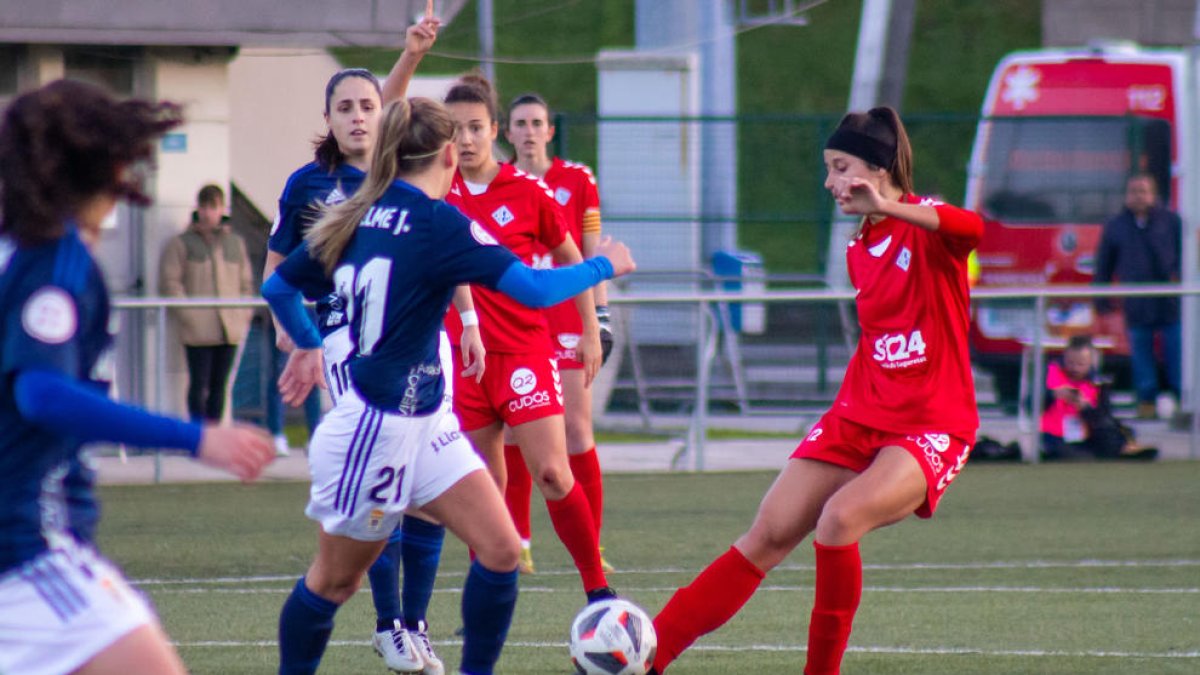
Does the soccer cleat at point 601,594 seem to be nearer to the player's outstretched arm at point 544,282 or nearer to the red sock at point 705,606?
the red sock at point 705,606

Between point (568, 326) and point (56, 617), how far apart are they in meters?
5.00

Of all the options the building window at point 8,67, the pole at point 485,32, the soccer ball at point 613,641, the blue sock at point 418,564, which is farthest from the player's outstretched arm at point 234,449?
the pole at point 485,32

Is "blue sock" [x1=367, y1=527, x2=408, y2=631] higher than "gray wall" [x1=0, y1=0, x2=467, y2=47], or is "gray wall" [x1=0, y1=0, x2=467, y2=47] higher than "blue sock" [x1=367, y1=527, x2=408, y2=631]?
"gray wall" [x1=0, y1=0, x2=467, y2=47]

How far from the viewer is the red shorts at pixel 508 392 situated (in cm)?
691

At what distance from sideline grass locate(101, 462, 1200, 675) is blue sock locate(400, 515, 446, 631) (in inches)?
9.5

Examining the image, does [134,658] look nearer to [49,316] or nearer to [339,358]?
[49,316]

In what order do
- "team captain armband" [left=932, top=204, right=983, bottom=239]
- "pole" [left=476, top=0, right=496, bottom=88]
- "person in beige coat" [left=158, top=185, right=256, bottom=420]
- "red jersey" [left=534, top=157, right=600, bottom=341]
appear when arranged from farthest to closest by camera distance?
"pole" [left=476, top=0, right=496, bottom=88]
"person in beige coat" [left=158, top=185, right=256, bottom=420]
"red jersey" [left=534, top=157, right=600, bottom=341]
"team captain armband" [left=932, top=204, right=983, bottom=239]

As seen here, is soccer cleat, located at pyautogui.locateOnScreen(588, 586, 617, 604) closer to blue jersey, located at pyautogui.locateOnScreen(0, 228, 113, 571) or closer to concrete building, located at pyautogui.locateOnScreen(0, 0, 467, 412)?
blue jersey, located at pyautogui.locateOnScreen(0, 228, 113, 571)

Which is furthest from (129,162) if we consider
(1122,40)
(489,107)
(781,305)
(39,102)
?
(1122,40)

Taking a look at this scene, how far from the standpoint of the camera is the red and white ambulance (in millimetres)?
16375

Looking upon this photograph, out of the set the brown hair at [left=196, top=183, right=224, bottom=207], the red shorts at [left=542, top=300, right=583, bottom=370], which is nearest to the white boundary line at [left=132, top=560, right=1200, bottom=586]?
the red shorts at [left=542, top=300, right=583, bottom=370]

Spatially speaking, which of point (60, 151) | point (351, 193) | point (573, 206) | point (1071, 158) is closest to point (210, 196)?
point (573, 206)

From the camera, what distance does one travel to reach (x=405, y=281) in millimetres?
4824

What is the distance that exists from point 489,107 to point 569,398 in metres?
1.67
